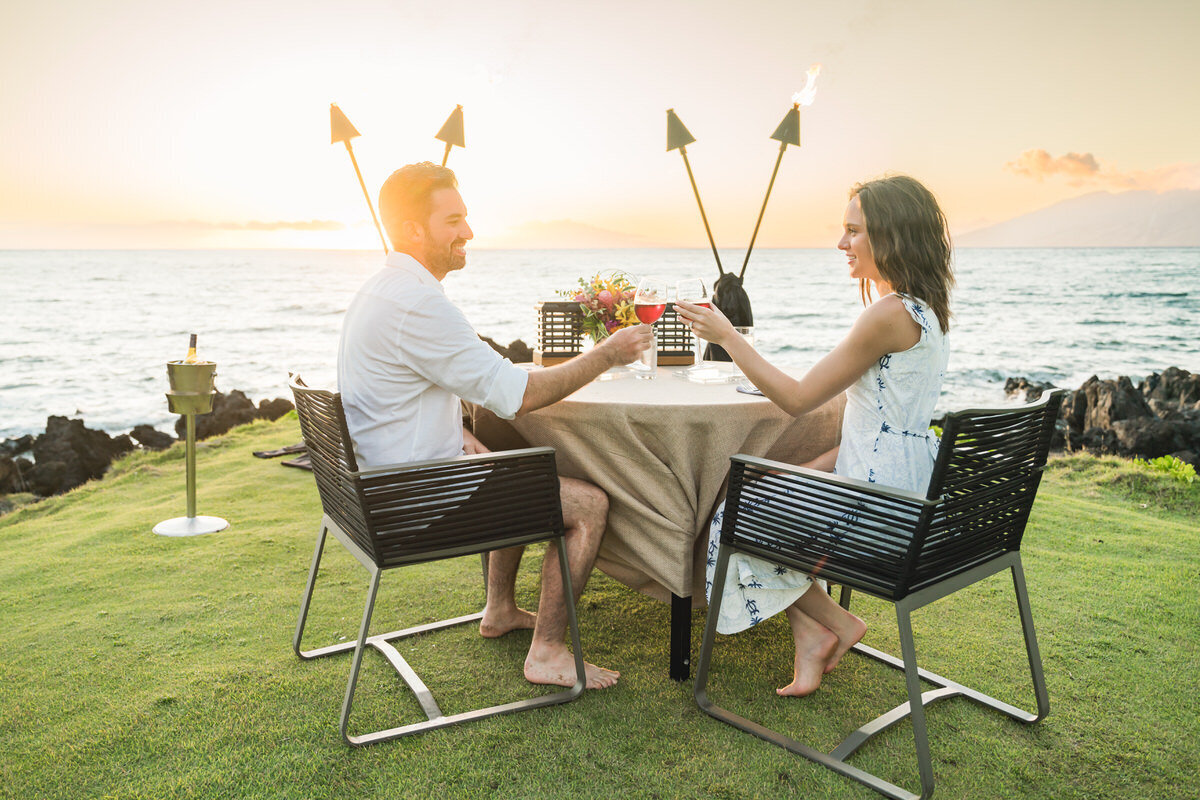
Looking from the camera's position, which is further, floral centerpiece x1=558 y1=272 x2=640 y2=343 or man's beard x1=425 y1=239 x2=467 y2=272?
floral centerpiece x1=558 y1=272 x2=640 y2=343

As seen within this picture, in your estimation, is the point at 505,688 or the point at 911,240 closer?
the point at 911,240

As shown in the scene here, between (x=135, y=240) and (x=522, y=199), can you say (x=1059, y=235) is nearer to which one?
(x=522, y=199)

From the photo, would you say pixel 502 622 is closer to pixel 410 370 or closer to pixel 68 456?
pixel 410 370

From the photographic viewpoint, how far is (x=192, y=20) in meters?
16.4

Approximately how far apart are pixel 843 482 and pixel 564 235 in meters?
28.0

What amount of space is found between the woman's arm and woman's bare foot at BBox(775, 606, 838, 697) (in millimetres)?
733

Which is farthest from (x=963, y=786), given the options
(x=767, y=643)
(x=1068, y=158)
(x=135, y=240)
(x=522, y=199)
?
(x=135, y=240)

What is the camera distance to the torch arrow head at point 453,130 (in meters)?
3.15

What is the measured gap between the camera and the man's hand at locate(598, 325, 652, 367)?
88.7 inches

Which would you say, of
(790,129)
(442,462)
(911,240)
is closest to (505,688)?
(442,462)

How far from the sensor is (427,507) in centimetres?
205

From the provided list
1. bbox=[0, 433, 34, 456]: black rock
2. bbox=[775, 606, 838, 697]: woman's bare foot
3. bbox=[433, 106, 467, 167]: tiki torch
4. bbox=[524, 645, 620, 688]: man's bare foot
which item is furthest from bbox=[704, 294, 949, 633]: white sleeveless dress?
bbox=[0, 433, 34, 456]: black rock

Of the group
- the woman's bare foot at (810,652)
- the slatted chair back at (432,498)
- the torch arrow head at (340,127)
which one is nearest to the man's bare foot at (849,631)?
the woman's bare foot at (810,652)

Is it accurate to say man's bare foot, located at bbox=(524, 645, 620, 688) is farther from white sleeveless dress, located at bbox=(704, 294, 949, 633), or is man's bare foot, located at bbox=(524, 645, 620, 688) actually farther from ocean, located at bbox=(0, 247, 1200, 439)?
ocean, located at bbox=(0, 247, 1200, 439)
